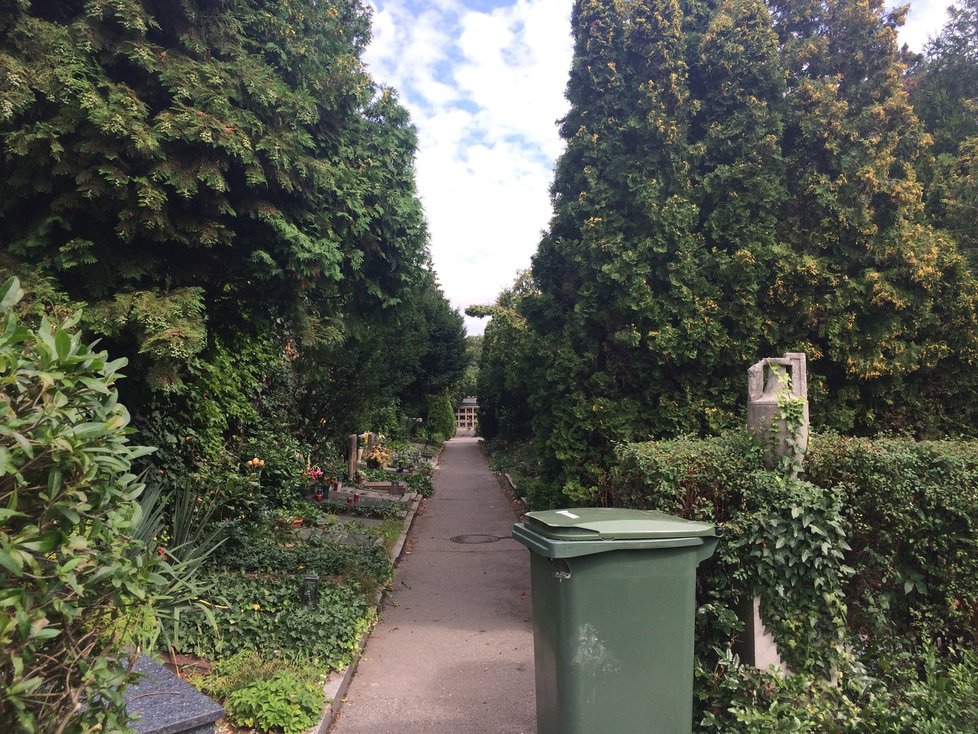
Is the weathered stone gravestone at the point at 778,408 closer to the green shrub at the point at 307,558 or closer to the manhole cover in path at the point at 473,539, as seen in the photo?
the green shrub at the point at 307,558

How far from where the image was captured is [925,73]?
823 centimetres

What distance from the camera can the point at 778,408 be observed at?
391cm

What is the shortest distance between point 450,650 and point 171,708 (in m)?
2.90

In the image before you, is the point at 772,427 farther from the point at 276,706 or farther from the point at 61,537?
the point at 61,537

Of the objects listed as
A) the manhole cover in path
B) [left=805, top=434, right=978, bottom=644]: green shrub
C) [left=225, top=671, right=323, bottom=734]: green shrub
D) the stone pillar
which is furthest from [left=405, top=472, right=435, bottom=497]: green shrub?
[left=805, top=434, right=978, bottom=644]: green shrub

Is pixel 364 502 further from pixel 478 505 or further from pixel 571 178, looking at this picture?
pixel 571 178

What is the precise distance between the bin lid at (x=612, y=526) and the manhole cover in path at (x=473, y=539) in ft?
23.7

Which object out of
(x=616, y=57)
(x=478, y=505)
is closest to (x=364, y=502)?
(x=478, y=505)

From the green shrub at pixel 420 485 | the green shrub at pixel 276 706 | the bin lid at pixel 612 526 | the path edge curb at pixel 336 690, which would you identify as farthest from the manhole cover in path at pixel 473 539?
the bin lid at pixel 612 526

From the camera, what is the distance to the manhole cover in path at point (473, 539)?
34.2 feet

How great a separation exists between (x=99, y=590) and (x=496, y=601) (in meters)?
5.64

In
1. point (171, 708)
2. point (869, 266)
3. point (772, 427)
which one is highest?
point (869, 266)

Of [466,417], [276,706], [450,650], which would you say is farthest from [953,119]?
[466,417]

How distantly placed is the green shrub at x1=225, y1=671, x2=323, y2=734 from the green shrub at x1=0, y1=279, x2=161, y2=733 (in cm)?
207
